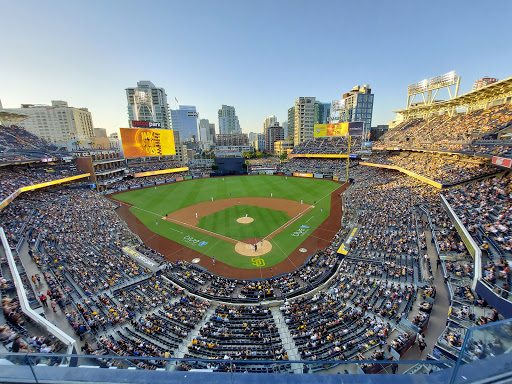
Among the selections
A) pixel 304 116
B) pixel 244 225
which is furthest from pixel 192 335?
pixel 304 116

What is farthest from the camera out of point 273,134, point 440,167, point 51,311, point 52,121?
point 273,134

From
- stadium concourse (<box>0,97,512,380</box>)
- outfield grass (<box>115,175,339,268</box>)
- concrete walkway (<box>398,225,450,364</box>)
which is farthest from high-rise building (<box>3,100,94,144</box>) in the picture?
concrete walkway (<box>398,225,450,364</box>)

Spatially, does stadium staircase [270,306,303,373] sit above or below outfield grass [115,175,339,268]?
above

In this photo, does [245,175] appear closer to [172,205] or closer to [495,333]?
[172,205]

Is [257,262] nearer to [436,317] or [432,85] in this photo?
[436,317]

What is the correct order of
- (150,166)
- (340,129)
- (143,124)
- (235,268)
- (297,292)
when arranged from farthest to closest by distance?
(150,166) < (340,129) < (143,124) < (235,268) < (297,292)

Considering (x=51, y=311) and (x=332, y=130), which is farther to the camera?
(x=332, y=130)

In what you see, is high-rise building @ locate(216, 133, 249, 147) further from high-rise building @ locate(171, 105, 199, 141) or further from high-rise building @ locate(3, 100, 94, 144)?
high-rise building @ locate(3, 100, 94, 144)
